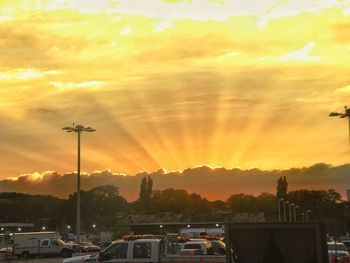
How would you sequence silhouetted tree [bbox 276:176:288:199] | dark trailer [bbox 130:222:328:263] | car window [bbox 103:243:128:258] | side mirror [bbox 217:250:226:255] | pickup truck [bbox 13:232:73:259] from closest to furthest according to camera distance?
dark trailer [bbox 130:222:328:263] → car window [bbox 103:243:128:258] → side mirror [bbox 217:250:226:255] → pickup truck [bbox 13:232:73:259] → silhouetted tree [bbox 276:176:288:199]

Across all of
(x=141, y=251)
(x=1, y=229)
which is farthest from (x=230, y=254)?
(x=1, y=229)

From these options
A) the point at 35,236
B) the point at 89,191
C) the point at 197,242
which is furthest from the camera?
the point at 89,191

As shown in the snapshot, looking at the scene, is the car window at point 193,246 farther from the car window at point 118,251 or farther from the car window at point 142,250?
the car window at point 118,251

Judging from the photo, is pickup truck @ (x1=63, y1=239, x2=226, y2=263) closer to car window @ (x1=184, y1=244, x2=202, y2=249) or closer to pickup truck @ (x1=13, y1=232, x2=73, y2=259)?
car window @ (x1=184, y1=244, x2=202, y2=249)

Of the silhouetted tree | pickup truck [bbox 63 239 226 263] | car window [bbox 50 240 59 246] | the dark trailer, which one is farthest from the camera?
the silhouetted tree

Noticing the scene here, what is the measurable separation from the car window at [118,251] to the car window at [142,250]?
373mm

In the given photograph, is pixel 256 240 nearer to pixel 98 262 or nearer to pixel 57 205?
pixel 98 262

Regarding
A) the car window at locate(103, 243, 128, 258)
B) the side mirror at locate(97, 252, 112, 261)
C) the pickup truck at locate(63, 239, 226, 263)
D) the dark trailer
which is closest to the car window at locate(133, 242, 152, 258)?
the pickup truck at locate(63, 239, 226, 263)

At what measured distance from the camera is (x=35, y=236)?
60.3 m

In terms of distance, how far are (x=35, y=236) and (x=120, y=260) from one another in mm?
41982

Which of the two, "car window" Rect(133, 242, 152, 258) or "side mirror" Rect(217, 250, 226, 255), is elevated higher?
"car window" Rect(133, 242, 152, 258)

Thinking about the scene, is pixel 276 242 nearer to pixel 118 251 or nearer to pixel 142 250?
pixel 142 250

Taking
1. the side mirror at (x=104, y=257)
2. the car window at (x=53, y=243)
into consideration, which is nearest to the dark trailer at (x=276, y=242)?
the side mirror at (x=104, y=257)

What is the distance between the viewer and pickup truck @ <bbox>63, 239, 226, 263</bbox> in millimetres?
20625
